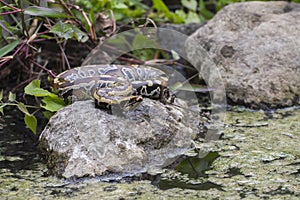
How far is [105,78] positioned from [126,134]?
1.99 feet

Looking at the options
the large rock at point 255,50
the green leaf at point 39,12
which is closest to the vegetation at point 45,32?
the green leaf at point 39,12

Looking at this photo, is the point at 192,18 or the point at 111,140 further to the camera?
the point at 192,18

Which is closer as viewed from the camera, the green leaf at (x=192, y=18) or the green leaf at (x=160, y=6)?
the green leaf at (x=160, y=6)

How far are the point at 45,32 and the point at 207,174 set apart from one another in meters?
1.82

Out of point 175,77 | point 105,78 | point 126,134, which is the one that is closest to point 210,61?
point 175,77

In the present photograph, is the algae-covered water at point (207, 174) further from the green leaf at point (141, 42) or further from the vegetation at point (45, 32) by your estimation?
the green leaf at point (141, 42)

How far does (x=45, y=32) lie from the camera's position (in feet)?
14.0

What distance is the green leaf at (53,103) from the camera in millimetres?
3607

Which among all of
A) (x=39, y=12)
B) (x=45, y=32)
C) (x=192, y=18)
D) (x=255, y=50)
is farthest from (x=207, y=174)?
(x=192, y=18)

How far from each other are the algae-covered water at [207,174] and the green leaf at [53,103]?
0.31 metres

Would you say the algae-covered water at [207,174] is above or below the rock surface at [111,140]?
below

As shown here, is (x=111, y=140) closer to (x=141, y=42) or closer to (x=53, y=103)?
(x=53, y=103)

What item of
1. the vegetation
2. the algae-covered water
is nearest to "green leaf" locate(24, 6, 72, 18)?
the vegetation

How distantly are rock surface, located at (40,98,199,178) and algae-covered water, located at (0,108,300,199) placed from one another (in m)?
0.11
